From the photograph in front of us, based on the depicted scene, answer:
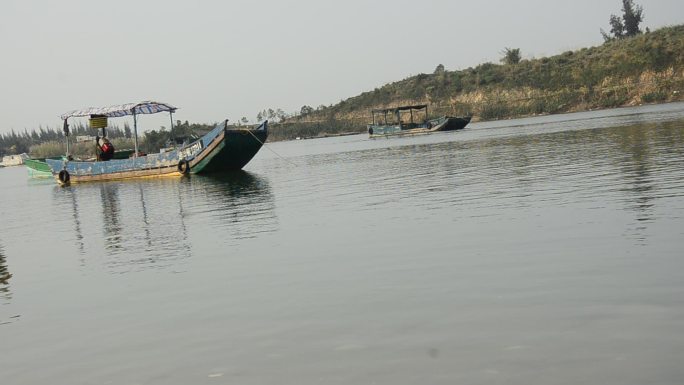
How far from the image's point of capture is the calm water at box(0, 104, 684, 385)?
5727mm

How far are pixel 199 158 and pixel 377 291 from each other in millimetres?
25906

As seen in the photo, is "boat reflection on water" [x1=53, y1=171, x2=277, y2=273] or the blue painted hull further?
the blue painted hull

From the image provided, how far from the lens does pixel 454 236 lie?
1084 cm

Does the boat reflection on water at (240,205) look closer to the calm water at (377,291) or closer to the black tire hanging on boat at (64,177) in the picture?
the calm water at (377,291)

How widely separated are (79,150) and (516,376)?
8393cm

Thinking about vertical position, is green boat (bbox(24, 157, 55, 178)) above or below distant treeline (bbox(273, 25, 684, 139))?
below

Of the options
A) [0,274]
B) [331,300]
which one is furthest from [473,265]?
[0,274]

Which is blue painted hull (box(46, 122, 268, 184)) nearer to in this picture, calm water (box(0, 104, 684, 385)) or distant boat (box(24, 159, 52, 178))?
distant boat (box(24, 159, 52, 178))

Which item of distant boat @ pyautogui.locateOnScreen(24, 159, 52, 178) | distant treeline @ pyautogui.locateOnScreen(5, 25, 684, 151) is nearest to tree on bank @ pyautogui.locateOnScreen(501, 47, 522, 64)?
Result: distant treeline @ pyautogui.locateOnScreen(5, 25, 684, 151)

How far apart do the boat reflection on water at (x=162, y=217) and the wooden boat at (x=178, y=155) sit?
2.44 m

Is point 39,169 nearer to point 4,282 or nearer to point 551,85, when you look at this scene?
point 4,282

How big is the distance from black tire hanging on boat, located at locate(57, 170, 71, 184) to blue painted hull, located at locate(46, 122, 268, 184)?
5.72 ft

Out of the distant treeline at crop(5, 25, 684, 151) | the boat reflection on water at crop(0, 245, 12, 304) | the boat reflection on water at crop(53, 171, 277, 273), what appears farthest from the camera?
the distant treeline at crop(5, 25, 684, 151)

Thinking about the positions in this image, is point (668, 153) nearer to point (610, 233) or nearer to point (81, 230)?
point (610, 233)
